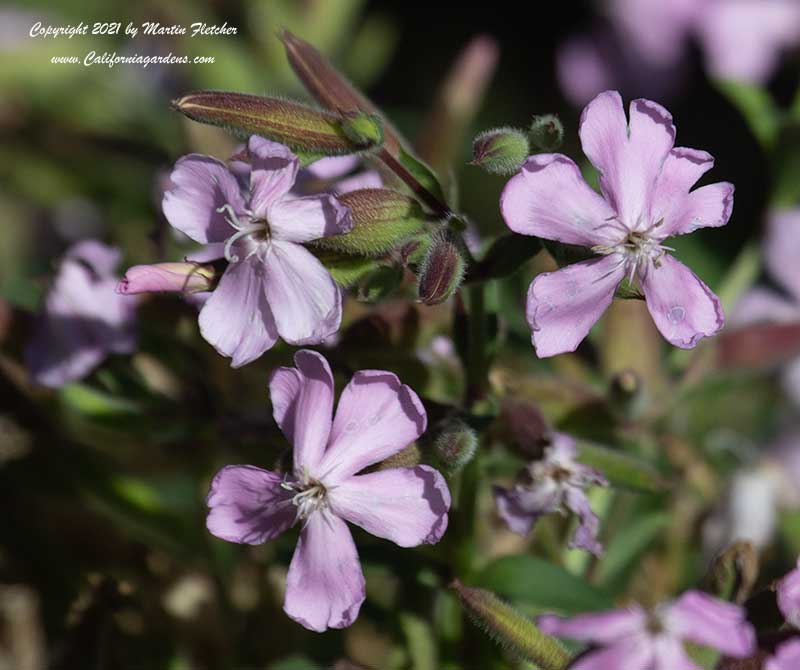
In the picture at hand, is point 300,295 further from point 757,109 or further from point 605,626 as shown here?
point 757,109

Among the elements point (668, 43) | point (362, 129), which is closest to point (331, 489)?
point (362, 129)

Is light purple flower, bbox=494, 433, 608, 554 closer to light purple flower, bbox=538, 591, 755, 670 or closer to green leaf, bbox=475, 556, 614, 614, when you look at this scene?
green leaf, bbox=475, 556, 614, 614

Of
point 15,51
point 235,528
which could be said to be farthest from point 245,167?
point 15,51

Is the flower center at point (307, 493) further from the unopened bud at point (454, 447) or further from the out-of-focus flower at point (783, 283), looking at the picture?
the out-of-focus flower at point (783, 283)

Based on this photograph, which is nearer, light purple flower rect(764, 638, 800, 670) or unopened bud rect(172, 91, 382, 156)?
light purple flower rect(764, 638, 800, 670)

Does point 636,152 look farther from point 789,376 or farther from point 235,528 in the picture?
point 789,376

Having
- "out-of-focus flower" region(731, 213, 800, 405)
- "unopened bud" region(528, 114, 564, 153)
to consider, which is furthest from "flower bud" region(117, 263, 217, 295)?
"out-of-focus flower" region(731, 213, 800, 405)
